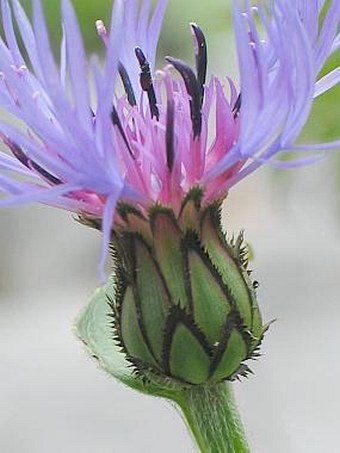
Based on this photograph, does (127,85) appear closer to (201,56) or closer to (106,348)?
(201,56)

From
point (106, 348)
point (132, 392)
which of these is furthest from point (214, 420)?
point (132, 392)

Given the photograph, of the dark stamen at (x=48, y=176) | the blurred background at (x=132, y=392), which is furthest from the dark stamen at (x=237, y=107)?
the blurred background at (x=132, y=392)

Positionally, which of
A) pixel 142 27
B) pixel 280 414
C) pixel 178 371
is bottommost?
pixel 178 371

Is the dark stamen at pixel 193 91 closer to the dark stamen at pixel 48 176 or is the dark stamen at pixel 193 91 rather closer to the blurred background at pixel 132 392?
the dark stamen at pixel 48 176

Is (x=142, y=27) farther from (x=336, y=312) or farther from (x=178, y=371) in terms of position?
(x=336, y=312)

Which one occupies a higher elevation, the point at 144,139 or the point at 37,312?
the point at 37,312

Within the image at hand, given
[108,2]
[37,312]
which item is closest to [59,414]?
[37,312]
